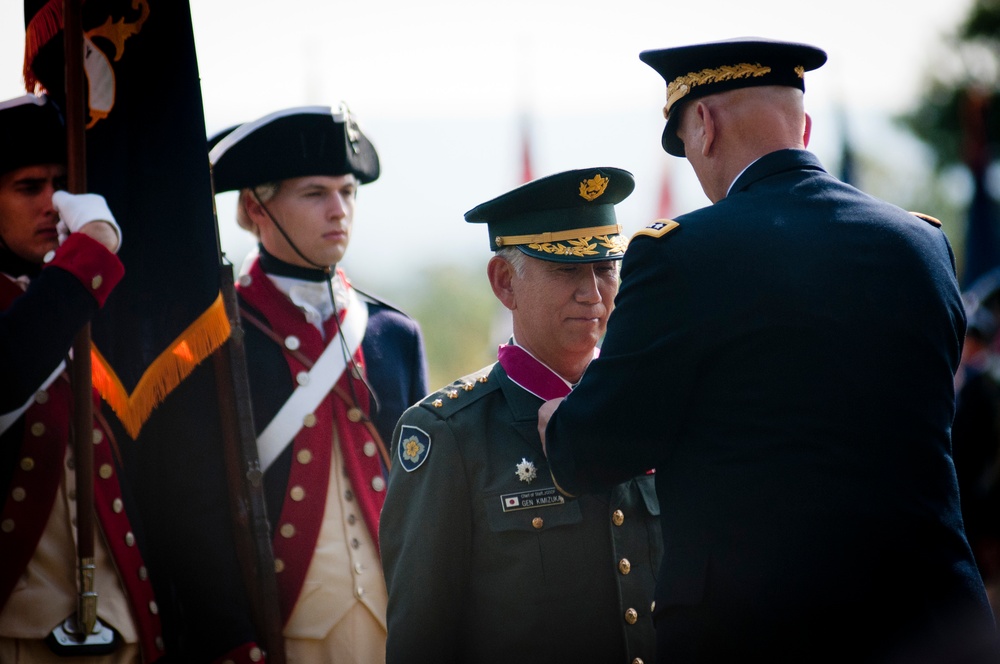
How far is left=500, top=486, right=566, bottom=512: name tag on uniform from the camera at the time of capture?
10.7 feet

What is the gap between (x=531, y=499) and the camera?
3275 mm

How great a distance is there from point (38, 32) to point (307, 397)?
1.48 meters

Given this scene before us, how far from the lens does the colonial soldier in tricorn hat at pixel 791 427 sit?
2.73m

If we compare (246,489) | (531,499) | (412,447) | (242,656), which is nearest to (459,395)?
(412,447)

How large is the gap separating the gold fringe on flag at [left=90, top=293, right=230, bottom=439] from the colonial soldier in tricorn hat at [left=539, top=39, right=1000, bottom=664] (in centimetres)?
140

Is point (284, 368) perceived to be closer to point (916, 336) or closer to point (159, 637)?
point (159, 637)

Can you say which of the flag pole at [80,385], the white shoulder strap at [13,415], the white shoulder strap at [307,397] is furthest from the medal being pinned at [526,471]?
the white shoulder strap at [13,415]

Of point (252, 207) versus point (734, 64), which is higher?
point (734, 64)

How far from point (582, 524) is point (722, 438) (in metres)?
0.62

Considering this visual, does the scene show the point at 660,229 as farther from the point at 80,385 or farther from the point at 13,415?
the point at 13,415

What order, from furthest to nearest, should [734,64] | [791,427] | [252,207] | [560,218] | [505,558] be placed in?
[252,207] → [560,218] → [505,558] → [734,64] → [791,427]

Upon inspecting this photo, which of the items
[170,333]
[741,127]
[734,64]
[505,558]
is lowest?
[505,558]

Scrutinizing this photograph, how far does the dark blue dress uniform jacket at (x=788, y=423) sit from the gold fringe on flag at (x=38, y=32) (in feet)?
6.77

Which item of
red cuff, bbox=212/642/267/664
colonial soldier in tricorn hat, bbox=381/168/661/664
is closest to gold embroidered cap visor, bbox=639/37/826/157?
colonial soldier in tricorn hat, bbox=381/168/661/664
